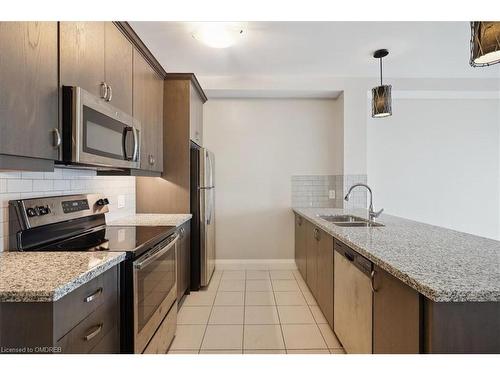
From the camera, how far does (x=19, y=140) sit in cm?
101

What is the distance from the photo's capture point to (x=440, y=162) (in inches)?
152

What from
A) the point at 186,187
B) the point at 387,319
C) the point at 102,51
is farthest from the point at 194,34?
the point at 387,319

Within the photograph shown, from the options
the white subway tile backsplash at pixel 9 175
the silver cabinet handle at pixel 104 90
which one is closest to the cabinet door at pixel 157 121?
the silver cabinet handle at pixel 104 90

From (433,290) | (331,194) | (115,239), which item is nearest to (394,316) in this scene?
(433,290)

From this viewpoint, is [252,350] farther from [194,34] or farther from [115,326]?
[194,34]

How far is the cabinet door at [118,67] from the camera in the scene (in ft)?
5.47

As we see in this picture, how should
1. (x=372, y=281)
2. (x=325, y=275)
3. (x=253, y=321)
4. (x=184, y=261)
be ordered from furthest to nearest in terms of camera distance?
(x=184, y=261)
(x=253, y=321)
(x=325, y=275)
(x=372, y=281)

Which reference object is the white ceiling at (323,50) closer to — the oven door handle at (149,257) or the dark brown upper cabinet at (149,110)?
the dark brown upper cabinet at (149,110)

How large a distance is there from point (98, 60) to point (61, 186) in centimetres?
79

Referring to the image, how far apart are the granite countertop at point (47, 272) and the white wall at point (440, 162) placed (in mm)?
3564

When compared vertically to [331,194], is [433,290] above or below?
below

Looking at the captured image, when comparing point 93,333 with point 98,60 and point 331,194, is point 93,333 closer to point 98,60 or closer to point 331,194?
point 98,60

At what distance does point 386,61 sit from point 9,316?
11.6 ft

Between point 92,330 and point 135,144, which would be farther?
point 135,144
